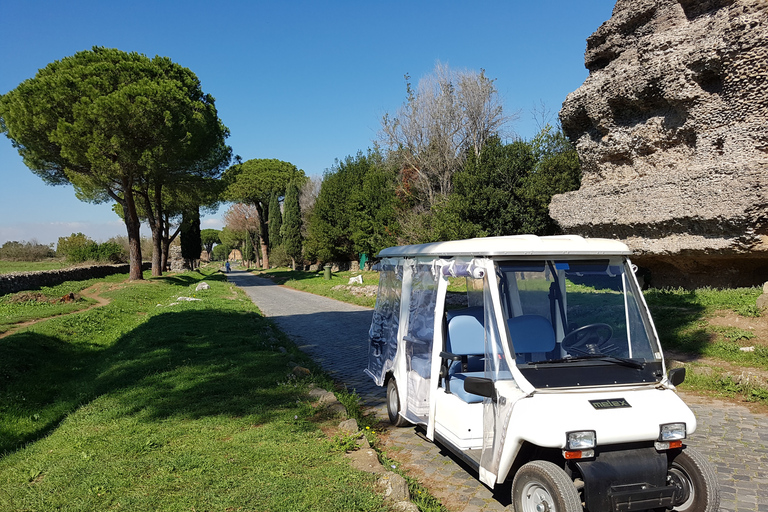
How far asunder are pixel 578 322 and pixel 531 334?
0.56 meters

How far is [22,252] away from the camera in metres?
44.6

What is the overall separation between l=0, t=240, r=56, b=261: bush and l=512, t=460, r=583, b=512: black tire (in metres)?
53.3

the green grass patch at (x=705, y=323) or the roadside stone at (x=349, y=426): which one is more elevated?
the green grass patch at (x=705, y=323)

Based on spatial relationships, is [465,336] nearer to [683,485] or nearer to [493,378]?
[493,378]

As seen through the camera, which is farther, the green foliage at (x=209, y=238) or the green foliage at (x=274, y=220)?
the green foliage at (x=209, y=238)

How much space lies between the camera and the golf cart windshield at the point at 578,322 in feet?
12.1

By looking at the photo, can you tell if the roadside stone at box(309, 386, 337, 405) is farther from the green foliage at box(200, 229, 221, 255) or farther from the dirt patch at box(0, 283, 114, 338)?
the green foliage at box(200, 229, 221, 255)

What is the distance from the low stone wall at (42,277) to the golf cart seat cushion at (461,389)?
20062 mm

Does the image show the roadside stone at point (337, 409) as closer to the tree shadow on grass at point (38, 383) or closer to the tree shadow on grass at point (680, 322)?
the tree shadow on grass at point (38, 383)

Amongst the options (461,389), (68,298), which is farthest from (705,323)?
(68,298)

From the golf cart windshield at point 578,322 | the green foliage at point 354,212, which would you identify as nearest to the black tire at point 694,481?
the golf cart windshield at point 578,322

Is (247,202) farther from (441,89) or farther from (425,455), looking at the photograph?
(425,455)

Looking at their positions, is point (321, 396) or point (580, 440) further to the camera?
point (321, 396)

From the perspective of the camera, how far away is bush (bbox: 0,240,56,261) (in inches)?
1751
